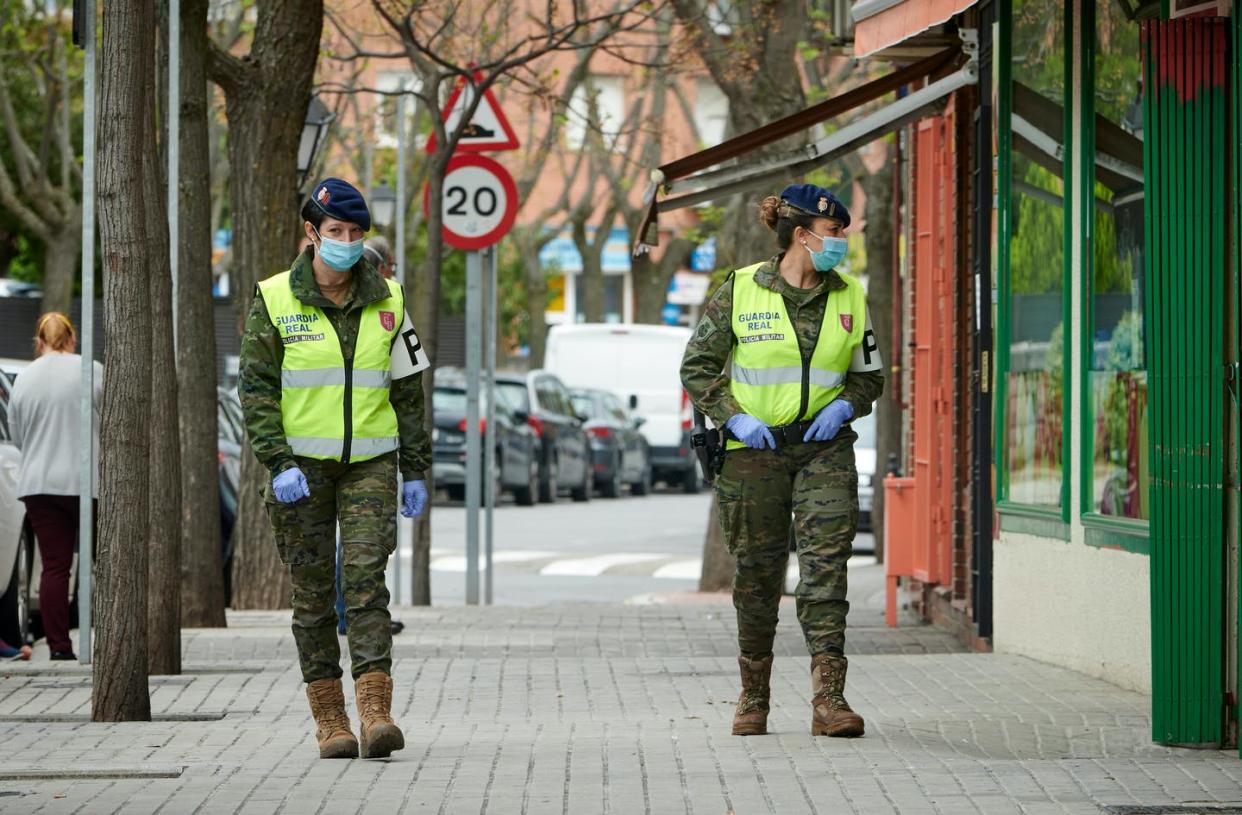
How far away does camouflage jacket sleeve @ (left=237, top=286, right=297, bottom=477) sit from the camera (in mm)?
7973

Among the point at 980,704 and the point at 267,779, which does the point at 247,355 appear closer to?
the point at 267,779

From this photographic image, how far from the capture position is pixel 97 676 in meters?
9.13

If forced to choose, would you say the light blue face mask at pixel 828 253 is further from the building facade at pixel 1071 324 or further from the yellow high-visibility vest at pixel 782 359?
the building facade at pixel 1071 324

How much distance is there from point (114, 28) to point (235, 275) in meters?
6.21

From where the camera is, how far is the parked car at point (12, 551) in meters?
12.7

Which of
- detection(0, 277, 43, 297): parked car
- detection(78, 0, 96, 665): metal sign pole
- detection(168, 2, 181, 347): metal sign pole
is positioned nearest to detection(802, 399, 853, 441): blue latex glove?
detection(78, 0, 96, 665): metal sign pole

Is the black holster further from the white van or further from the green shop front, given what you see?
the white van

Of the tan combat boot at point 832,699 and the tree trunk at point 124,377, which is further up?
the tree trunk at point 124,377

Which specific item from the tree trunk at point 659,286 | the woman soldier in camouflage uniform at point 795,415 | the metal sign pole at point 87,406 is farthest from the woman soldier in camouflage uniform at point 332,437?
the tree trunk at point 659,286

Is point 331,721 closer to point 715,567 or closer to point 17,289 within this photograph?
point 715,567

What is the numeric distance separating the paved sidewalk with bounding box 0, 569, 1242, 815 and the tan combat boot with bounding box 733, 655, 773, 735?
0.22 ft

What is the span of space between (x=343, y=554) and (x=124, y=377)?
1.53 metres

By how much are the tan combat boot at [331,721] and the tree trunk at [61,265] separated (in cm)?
2591

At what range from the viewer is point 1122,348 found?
10234mm
